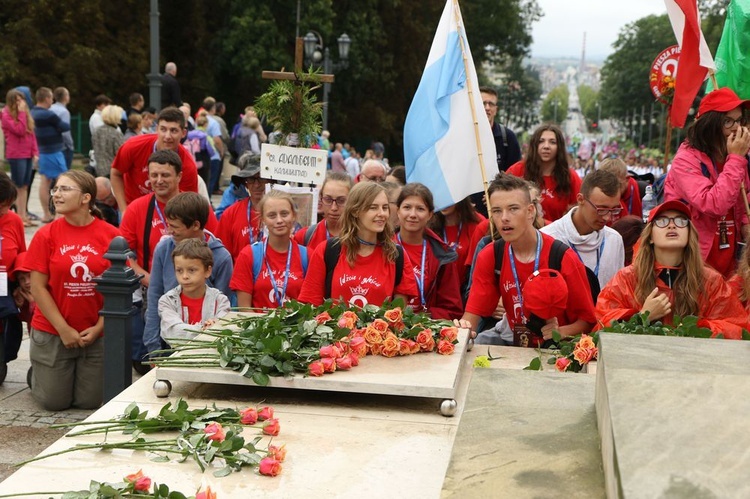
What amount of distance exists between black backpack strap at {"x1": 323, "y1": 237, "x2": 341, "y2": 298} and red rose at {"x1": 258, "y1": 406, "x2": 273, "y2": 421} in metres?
1.74

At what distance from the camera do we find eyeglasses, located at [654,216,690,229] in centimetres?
538

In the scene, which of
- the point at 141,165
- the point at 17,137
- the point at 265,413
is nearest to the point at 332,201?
the point at 141,165

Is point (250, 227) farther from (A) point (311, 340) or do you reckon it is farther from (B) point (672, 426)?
(B) point (672, 426)

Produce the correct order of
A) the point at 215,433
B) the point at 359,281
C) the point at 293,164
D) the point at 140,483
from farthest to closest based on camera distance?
the point at 293,164
the point at 359,281
the point at 215,433
the point at 140,483

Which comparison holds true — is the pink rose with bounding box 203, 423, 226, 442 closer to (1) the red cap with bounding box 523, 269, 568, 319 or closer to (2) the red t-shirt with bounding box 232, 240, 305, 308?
(1) the red cap with bounding box 523, 269, 568, 319

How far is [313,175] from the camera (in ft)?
27.1

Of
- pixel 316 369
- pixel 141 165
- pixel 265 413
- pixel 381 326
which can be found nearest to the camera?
pixel 265 413

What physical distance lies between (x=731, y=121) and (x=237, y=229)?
12.2 feet

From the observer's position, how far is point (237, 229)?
777 cm

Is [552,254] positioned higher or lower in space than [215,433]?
higher

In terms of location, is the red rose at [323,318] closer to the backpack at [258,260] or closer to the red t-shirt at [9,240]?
the backpack at [258,260]

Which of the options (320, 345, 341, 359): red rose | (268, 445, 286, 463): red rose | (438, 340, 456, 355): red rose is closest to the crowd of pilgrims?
(438, 340, 456, 355): red rose

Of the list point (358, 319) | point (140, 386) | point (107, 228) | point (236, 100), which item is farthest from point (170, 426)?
point (236, 100)

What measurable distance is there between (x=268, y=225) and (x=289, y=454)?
2.91 m
